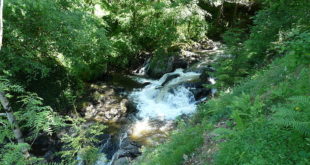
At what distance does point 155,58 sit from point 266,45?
8.81 meters

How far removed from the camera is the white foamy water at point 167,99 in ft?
38.4

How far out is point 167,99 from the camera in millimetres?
12508

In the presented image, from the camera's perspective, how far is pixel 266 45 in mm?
8398

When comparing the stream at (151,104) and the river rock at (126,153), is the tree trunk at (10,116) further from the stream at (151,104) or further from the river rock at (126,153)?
the river rock at (126,153)

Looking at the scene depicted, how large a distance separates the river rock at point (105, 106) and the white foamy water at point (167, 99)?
911 millimetres

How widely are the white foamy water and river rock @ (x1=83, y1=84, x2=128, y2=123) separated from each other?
0.91 metres

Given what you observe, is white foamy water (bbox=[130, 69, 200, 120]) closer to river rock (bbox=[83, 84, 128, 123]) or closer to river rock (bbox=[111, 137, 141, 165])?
river rock (bbox=[83, 84, 128, 123])

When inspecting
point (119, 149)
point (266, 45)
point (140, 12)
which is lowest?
point (119, 149)

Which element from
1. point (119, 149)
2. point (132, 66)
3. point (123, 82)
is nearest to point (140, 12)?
point (132, 66)

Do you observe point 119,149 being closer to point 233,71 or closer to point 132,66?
point 233,71

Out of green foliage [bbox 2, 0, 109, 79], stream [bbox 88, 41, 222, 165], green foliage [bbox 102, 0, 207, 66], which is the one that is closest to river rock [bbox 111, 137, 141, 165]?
stream [bbox 88, 41, 222, 165]

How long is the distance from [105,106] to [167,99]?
331 centimetres

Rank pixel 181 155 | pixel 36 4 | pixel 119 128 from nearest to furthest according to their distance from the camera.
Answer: pixel 181 155
pixel 36 4
pixel 119 128

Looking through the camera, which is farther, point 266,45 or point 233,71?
point 233,71
